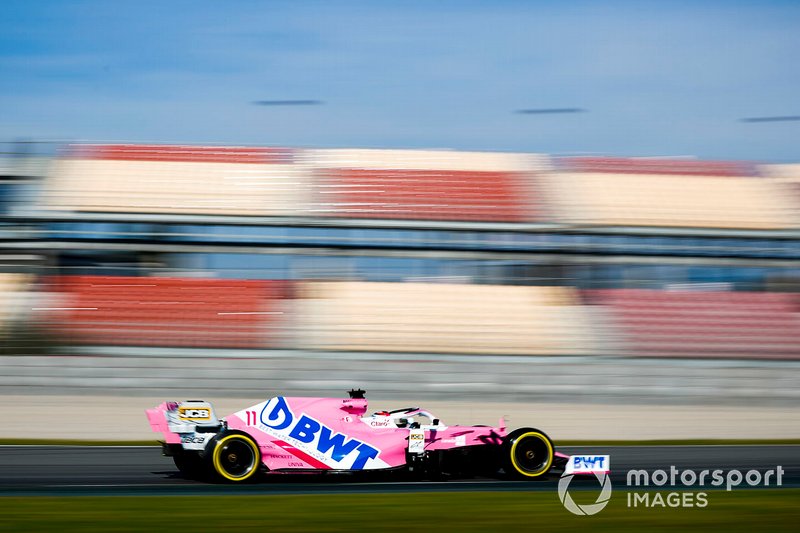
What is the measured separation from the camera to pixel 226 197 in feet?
68.6

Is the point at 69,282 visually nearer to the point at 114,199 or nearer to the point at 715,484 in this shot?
the point at 114,199

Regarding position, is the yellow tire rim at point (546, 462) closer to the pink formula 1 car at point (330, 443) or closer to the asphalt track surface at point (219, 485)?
the pink formula 1 car at point (330, 443)

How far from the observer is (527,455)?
9.30 meters

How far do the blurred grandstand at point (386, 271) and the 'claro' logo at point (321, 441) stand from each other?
23.0 ft

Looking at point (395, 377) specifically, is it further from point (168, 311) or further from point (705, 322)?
point (705, 322)

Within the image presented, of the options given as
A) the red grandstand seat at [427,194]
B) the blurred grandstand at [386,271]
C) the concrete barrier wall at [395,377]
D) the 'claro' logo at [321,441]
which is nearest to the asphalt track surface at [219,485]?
the 'claro' logo at [321,441]

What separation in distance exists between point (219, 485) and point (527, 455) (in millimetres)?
3215

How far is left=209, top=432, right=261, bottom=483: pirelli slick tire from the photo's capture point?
878cm

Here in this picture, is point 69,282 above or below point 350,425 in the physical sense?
above

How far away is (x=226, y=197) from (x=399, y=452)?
42.7 feet

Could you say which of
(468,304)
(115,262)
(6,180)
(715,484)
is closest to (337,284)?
(468,304)

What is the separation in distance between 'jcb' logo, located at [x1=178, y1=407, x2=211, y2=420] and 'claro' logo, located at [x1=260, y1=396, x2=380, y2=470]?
2.03 feet

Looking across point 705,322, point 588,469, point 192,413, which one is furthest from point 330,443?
point 705,322

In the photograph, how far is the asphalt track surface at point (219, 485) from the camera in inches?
334
